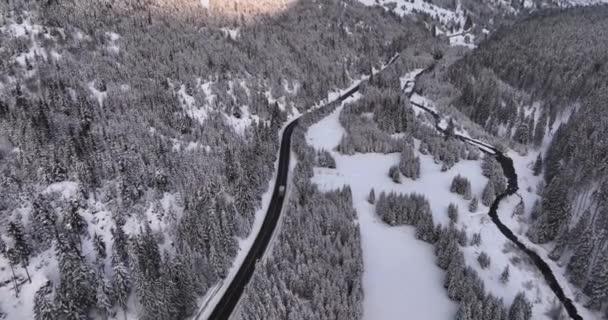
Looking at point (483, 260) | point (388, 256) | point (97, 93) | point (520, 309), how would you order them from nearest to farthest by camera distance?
point (520, 309) < point (483, 260) < point (388, 256) < point (97, 93)

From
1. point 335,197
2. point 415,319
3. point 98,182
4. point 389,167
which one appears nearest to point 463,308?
point 415,319

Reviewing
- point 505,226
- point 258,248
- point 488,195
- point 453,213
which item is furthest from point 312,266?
Answer: point 488,195

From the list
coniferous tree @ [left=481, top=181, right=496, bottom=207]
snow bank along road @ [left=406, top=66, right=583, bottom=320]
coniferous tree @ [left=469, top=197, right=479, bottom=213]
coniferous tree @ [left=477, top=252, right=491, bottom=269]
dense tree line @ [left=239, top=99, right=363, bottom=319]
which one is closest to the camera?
dense tree line @ [left=239, top=99, right=363, bottom=319]

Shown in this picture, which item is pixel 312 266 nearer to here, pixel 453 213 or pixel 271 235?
pixel 271 235

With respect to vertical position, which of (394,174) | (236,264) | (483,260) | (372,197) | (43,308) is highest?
(483,260)

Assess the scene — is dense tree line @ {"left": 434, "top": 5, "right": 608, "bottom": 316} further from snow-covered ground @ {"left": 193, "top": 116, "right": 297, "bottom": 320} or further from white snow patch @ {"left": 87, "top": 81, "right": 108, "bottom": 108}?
white snow patch @ {"left": 87, "top": 81, "right": 108, "bottom": 108}

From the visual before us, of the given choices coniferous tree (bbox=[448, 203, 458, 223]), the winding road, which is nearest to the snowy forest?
coniferous tree (bbox=[448, 203, 458, 223])

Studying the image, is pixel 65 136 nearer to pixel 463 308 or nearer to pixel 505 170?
pixel 463 308
